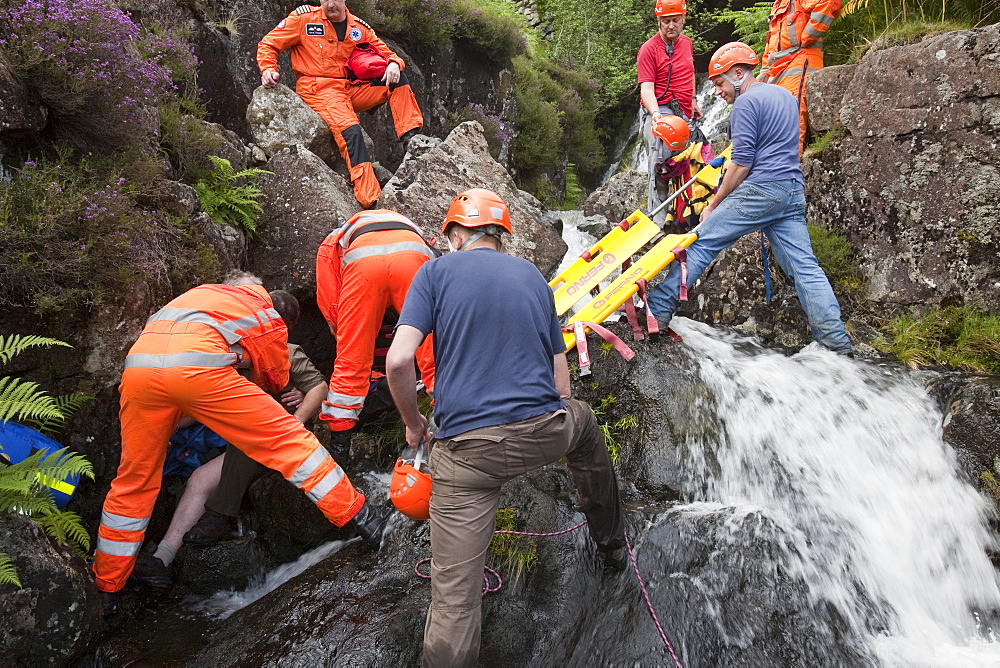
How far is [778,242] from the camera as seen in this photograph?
483cm

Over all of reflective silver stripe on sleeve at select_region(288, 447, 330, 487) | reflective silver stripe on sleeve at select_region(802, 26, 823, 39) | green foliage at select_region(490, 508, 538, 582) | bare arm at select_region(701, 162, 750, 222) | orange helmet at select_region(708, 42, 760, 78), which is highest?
reflective silver stripe on sleeve at select_region(802, 26, 823, 39)

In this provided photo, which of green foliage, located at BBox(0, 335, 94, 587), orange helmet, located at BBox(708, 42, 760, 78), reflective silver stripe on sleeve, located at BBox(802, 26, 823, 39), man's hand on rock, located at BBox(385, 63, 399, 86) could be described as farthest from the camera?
man's hand on rock, located at BBox(385, 63, 399, 86)

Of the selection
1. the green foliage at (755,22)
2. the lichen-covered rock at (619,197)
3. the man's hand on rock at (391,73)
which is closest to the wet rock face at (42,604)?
the man's hand on rock at (391,73)

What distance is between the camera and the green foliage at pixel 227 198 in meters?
5.27

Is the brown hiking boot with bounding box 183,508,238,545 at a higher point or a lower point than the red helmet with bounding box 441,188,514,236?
lower

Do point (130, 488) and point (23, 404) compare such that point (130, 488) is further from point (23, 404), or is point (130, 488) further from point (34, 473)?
point (23, 404)

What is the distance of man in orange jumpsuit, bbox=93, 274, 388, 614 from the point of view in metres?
3.39

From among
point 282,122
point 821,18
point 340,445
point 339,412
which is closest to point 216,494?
point 340,445

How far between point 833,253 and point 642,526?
356cm

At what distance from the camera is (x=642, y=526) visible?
3.59m

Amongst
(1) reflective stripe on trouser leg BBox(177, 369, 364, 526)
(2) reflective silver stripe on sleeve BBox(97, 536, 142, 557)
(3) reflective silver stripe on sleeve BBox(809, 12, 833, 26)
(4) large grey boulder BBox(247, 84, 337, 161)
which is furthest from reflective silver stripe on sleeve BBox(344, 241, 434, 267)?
(3) reflective silver stripe on sleeve BBox(809, 12, 833, 26)

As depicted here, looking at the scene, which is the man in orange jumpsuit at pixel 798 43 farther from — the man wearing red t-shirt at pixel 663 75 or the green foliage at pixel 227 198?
the green foliage at pixel 227 198

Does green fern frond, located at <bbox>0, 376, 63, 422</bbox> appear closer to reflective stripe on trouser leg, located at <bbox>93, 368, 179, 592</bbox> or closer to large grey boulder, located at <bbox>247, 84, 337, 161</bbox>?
reflective stripe on trouser leg, located at <bbox>93, 368, 179, 592</bbox>

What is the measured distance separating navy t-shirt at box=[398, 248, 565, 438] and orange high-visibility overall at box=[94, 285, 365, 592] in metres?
1.21
